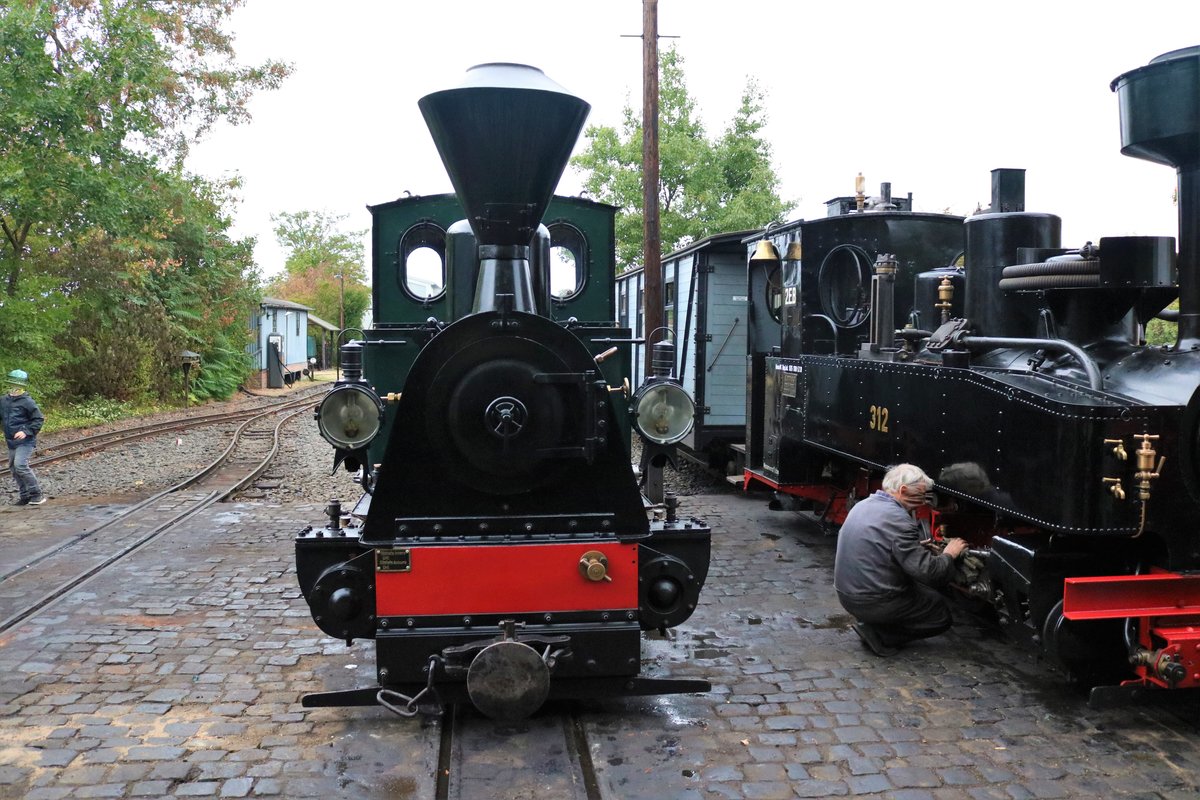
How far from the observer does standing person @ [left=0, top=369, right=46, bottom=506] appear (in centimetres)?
920

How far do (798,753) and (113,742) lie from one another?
2.81 metres

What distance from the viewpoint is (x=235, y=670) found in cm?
463

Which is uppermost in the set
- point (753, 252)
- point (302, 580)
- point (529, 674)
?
point (753, 252)

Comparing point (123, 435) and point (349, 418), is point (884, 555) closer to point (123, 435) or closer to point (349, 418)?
point (349, 418)

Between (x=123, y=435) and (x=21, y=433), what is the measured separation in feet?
20.8

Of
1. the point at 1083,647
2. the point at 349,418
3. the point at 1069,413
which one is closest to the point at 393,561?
the point at 349,418

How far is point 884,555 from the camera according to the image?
4855mm

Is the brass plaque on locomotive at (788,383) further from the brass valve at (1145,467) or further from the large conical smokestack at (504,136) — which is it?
the large conical smokestack at (504,136)

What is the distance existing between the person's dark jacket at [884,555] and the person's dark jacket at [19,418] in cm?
833

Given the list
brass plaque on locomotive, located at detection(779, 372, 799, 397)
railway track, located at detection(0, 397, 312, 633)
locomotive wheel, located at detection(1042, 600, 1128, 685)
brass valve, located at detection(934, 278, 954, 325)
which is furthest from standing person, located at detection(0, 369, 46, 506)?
locomotive wheel, located at detection(1042, 600, 1128, 685)

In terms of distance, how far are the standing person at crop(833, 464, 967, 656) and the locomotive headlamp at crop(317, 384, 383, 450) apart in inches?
104

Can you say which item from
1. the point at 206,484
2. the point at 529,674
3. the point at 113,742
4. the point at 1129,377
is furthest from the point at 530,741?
the point at 206,484

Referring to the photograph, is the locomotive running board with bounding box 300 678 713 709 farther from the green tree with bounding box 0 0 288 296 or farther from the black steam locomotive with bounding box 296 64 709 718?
the green tree with bounding box 0 0 288 296

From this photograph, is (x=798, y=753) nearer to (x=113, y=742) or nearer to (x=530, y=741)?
(x=530, y=741)
